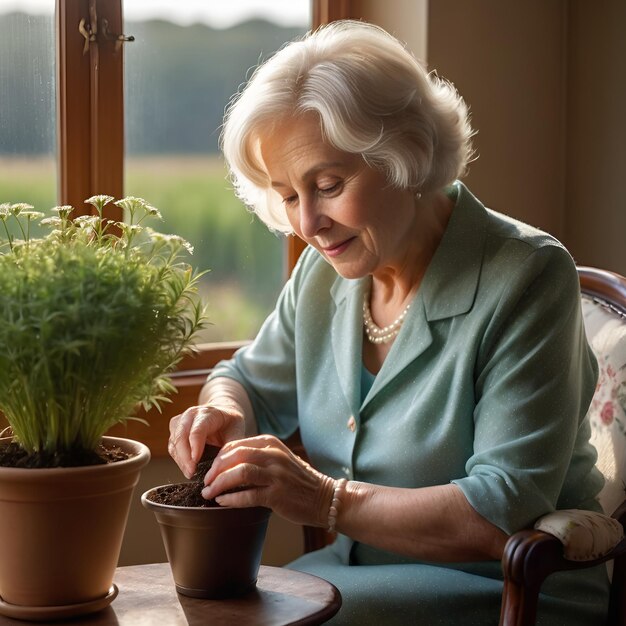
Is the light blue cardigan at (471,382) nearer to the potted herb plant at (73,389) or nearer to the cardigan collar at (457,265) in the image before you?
the cardigan collar at (457,265)

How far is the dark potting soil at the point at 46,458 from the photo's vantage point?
52.0 inches

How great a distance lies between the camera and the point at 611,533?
1.72 metres

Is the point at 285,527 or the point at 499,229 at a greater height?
the point at 499,229

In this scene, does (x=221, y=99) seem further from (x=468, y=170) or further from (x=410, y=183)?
(x=410, y=183)

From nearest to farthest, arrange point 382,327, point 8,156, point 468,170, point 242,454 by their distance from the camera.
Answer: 1. point 242,454
2. point 382,327
3. point 8,156
4. point 468,170

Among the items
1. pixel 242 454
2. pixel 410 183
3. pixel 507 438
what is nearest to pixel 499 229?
pixel 410 183

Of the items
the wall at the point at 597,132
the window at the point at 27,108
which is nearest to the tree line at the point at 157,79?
the window at the point at 27,108

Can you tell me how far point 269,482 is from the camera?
1.53 m

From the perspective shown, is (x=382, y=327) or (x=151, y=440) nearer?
(x=382, y=327)

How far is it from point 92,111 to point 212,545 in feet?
4.08

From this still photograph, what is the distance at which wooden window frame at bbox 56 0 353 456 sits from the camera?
2.30 metres

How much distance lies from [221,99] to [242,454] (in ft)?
4.29

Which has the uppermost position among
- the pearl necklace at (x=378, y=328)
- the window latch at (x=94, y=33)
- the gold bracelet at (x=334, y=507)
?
the window latch at (x=94, y=33)

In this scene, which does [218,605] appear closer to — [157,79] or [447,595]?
[447,595]
